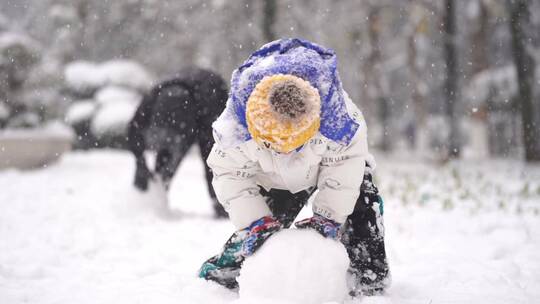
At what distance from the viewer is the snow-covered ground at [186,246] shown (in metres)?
2.46

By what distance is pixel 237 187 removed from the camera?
221cm

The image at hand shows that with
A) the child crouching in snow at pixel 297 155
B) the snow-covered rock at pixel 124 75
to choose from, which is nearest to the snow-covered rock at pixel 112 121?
the snow-covered rock at pixel 124 75

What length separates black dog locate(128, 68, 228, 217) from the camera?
431 centimetres

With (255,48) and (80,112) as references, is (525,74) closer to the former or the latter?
(255,48)

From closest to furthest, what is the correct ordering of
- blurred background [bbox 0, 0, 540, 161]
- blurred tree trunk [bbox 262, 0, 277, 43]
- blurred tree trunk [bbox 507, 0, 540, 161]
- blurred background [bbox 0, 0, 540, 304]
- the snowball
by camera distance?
blurred background [bbox 0, 0, 540, 304]
blurred tree trunk [bbox 507, 0, 540, 161]
blurred tree trunk [bbox 262, 0, 277, 43]
blurred background [bbox 0, 0, 540, 161]
the snowball

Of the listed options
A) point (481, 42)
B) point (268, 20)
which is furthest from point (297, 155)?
point (481, 42)

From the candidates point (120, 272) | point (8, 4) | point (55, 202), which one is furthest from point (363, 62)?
point (8, 4)

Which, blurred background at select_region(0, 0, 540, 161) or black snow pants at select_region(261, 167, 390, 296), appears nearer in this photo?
black snow pants at select_region(261, 167, 390, 296)

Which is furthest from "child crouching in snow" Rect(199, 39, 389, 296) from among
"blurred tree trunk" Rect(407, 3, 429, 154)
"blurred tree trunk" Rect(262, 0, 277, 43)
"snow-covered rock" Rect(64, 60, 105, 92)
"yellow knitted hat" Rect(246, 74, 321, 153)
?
"snow-covered rock" Rect(64, 60, 105, 92)

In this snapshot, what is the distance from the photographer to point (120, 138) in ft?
44.3

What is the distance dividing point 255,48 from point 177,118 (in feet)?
27.6

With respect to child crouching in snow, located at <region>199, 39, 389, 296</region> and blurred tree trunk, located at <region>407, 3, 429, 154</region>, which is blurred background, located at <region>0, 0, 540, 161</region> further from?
child crouching in snow, located at <region>199, 39, 389, 296</region>

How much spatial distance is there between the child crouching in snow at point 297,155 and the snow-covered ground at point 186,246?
0.29 m

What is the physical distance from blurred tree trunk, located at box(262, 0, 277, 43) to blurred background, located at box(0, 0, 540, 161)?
0.02 meters
